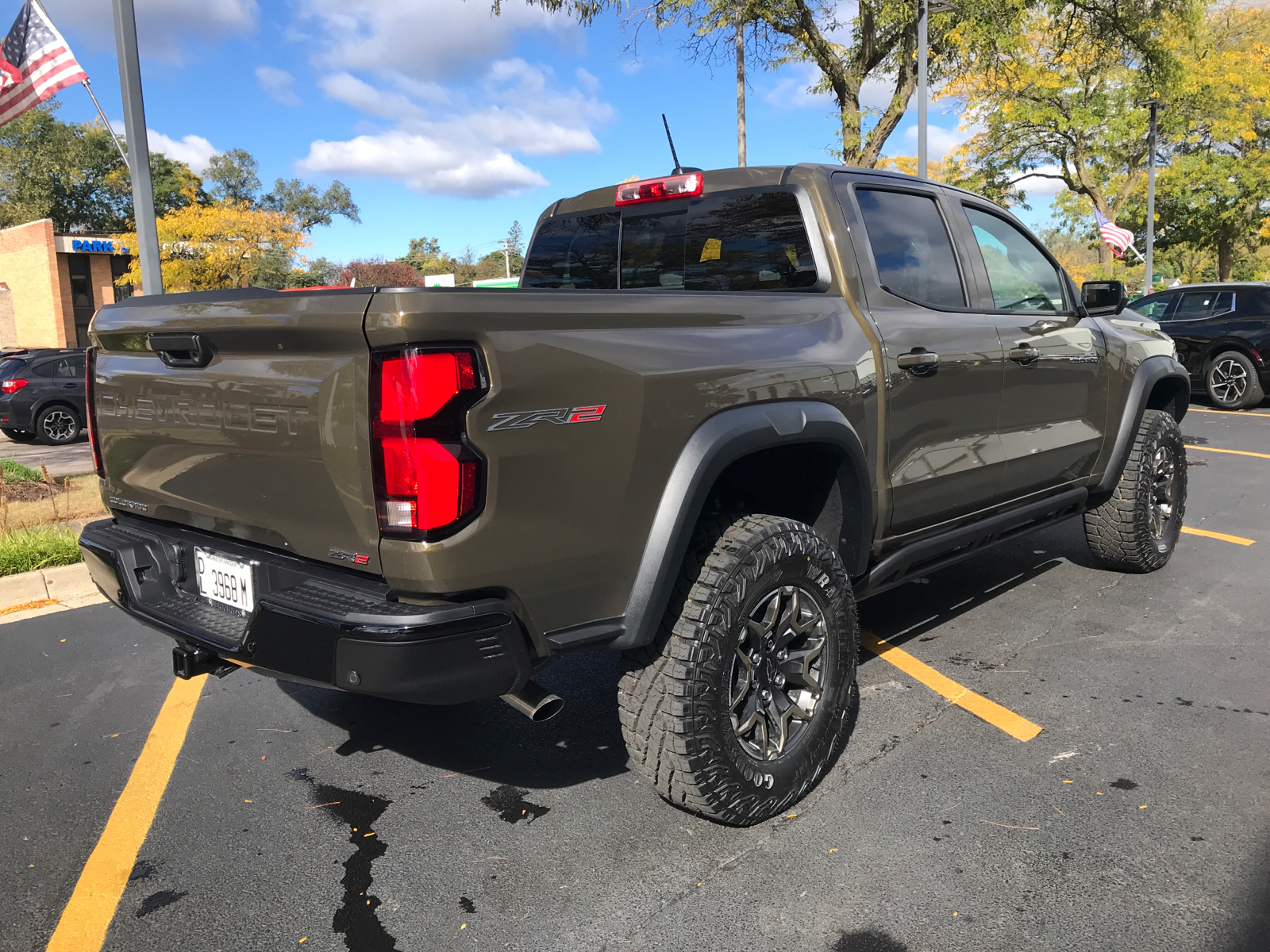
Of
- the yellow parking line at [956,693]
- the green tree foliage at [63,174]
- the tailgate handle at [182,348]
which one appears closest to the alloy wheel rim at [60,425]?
the tailgate handle at [182,348]

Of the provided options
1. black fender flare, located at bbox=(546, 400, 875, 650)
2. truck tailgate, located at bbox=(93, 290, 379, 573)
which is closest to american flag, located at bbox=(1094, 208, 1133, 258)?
black fender flare, located at bbox=(546, 400, 875, 650)

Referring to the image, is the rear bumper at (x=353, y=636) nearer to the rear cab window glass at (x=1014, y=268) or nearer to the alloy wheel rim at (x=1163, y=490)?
the rear cab window glass at (x=1014, y=268)

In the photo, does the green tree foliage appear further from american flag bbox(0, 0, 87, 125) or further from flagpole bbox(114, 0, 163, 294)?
flagpole bbox(114, 0, 163, 294)

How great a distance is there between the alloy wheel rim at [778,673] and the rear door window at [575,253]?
1712 millimetres

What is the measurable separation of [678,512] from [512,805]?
1172mm

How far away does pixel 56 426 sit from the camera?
15.3m

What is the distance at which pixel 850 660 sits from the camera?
304 cm

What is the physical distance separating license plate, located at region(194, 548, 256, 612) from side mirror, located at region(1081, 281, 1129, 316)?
375 centimetres

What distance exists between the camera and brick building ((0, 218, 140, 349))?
1556 inches

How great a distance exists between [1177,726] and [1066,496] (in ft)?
4.34

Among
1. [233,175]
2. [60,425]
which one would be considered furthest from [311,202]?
[60,425]

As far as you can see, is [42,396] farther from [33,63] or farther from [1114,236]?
[1114,236]

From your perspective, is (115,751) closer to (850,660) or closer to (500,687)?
(500,687)

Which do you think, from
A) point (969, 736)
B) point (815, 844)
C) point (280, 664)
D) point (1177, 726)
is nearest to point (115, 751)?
point (280, 664)
